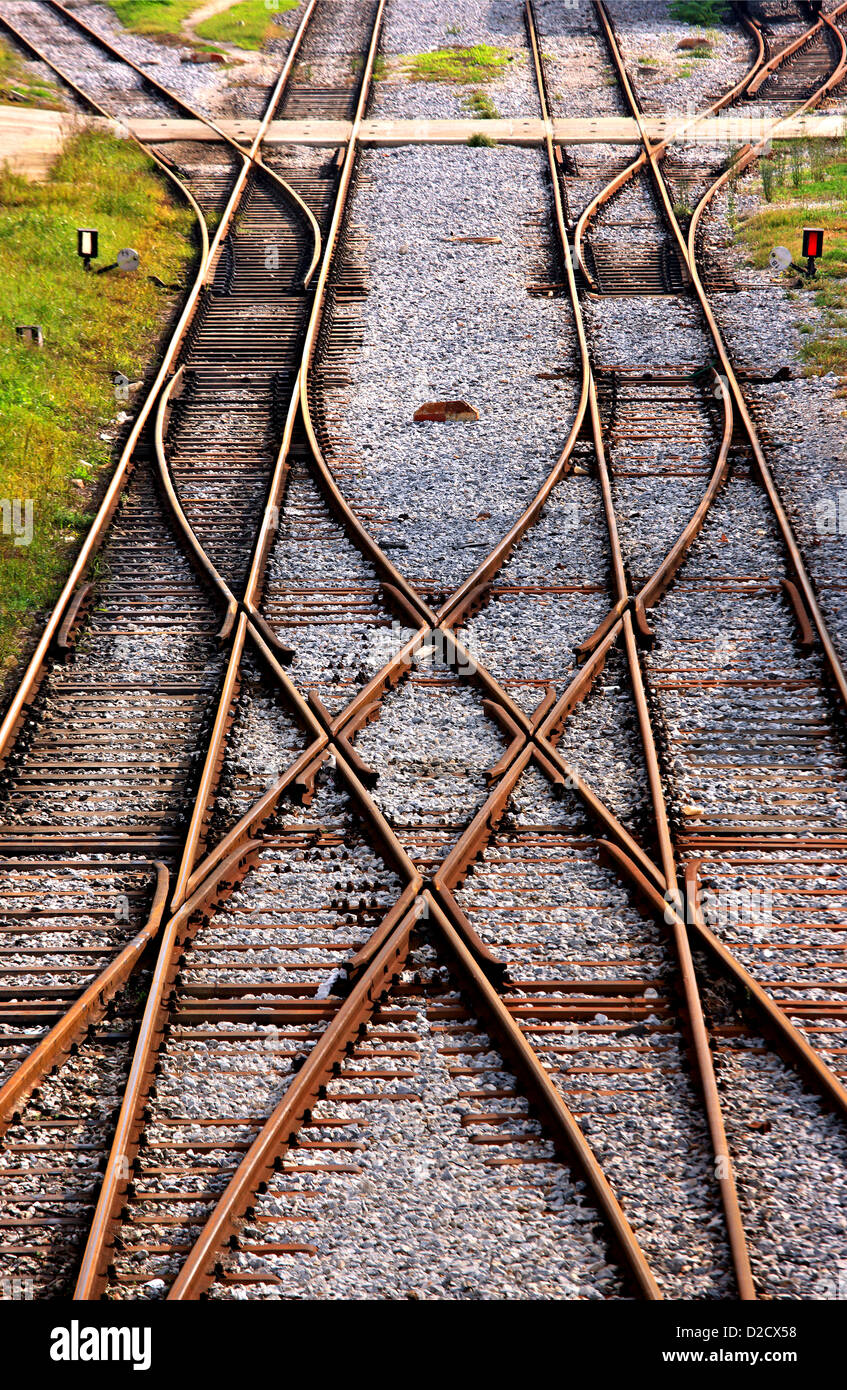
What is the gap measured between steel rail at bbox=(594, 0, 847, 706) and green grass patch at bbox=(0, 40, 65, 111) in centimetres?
1002

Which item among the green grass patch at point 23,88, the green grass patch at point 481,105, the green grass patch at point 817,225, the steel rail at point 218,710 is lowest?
the steel rail at point 218,710

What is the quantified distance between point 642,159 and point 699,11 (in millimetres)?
10085

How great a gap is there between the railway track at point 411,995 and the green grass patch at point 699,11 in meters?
20.5

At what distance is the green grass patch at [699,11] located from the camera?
2608 centimetres

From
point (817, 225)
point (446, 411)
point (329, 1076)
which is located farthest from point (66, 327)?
point (329, 1076)

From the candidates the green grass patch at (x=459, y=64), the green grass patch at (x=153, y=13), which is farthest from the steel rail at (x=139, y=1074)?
the green grass patch at (x=153, y=13)

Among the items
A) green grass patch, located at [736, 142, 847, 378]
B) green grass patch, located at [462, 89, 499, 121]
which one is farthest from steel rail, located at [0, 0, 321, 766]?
green grass patch, located at [736, 142, 847, 378]

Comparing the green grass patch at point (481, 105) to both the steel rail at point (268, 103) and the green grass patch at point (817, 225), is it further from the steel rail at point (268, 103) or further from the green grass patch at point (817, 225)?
the green grass patch at point (817, 225)

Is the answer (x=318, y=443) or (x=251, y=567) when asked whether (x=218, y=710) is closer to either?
(x=251, y=567)

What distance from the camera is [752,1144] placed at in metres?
5.73

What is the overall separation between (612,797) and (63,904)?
337cm

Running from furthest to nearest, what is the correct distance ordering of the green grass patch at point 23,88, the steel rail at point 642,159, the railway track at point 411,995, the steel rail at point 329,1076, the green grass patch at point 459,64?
the green grass patch at point 459,64 → the green grass patch at point 23,88 → the steel rail at point 642,159 → the railway track at point 411,995 → the steel rail at point 329,1076
